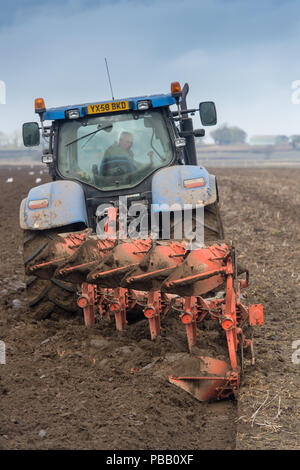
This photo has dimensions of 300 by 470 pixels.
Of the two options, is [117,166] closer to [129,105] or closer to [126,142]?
[126,142]

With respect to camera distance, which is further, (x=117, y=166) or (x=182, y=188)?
(x=117, y=166)

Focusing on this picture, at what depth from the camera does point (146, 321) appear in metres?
5.98

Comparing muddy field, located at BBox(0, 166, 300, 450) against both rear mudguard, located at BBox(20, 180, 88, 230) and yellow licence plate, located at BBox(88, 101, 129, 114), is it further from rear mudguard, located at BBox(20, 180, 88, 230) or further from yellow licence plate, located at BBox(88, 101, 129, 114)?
yellow licence plate, located at BBox(88, 101, 129, 114)

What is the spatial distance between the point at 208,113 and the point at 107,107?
1067 mm

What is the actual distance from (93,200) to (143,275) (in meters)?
2.21

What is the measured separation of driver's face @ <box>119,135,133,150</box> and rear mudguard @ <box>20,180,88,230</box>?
2.64 ft

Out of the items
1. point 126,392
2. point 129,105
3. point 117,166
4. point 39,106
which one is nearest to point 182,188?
point 117,166

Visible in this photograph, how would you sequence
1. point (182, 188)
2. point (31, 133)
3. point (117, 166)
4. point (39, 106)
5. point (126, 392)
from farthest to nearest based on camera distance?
point (31, 133) → point (39, 106) → point (117, 166) → point (182, 188) → point (126, 392)

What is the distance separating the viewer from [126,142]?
685 centimetres

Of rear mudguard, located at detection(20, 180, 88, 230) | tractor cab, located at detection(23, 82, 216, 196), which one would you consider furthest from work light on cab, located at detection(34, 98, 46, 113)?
rear mudguard, located at detection(20, 180, 88, 230)

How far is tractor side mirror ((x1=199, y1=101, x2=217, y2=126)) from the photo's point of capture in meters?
7.07

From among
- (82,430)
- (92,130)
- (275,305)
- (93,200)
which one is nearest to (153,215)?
(93,200)

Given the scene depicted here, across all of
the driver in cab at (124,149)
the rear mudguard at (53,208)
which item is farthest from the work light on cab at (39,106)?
the rear mudguard at (53,208)

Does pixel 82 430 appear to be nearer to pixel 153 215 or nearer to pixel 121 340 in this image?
pixel 121 340
